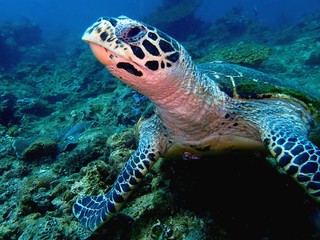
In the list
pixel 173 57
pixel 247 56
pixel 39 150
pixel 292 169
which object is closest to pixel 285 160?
pixel 292 169

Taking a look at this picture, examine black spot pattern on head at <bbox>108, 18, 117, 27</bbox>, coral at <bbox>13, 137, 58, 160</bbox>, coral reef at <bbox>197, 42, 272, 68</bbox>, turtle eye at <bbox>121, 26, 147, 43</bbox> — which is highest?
black spot pattern on head at <bbox>108, 18, 117, 27</bbox>

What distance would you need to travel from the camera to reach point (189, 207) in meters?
2.41

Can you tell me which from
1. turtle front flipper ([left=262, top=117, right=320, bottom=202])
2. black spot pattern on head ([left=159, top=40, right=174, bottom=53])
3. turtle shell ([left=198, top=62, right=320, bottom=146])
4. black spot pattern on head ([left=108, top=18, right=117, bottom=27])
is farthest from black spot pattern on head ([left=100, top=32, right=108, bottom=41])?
turtle front flipper ([left=262, top=117, right=320, bottom=202])

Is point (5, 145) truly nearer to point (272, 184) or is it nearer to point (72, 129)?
point (72, 129)

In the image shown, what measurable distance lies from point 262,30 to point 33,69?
16.7 metres

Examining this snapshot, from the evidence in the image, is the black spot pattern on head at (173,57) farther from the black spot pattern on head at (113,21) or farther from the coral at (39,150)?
the coral at (39,150)

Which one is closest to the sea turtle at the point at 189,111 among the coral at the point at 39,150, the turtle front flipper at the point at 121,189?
the turtle front flipper at the point at 121,189

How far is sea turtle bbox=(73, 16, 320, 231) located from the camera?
1865 mm

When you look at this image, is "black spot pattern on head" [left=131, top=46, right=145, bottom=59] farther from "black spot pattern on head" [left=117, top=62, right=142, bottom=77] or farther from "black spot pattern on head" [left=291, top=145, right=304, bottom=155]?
"black spot pattern on head" [left=291, top=145, right=304, bottom=155]

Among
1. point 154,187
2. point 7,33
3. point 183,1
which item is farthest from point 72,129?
point 7,33

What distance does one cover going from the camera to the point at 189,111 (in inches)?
92.4

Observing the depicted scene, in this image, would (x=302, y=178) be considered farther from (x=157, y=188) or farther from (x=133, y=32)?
(x=133, y=32)

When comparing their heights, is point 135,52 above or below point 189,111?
above

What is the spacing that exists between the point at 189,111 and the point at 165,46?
2.15 ft
